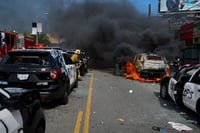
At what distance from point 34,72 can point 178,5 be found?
35660mm

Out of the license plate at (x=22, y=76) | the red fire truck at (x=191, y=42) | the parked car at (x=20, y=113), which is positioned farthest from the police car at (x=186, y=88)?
the red fire truck at (x=191, y=42)

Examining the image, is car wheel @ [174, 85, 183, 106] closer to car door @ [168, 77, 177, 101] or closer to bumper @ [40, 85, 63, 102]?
car door @ [168, 77, 177, 101]

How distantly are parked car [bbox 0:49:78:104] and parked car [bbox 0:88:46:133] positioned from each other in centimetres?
306

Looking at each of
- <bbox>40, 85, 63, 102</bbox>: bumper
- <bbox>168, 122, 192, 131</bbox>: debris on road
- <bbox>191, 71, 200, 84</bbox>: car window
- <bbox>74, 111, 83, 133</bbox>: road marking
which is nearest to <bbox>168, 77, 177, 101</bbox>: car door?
<bbox>191, 71, 200, 84</bbox>: car window

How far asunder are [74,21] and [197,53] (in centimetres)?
2084

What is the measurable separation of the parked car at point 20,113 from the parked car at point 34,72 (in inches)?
120

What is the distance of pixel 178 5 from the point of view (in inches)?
1490

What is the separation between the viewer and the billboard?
3656 cm

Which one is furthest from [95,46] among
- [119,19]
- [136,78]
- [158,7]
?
[136,78]

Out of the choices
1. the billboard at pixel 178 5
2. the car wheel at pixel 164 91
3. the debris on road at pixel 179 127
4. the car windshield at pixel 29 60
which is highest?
the billboard at pixel 178 5

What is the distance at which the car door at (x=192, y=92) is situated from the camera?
576cm

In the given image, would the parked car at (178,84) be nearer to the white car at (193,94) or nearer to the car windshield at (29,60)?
the white car at (193,94)

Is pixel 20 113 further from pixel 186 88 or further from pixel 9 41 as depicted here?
pixel 9 41

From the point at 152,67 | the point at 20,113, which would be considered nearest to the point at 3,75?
the point at 20,113
